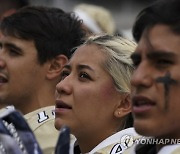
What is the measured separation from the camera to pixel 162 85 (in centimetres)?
226

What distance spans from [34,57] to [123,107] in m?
0.88

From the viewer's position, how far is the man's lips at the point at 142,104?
89.8 inches

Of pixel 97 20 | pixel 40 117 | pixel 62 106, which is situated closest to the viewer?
pixel 62 106

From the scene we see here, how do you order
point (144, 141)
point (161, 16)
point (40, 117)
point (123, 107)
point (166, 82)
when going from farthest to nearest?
1. point (40, 117)
2. point (123, 107)
3. point (144, 141)
4. point (161, 16)
5. point (166, 82)

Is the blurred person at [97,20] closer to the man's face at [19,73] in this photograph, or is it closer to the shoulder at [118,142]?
the man's face at [19,73]

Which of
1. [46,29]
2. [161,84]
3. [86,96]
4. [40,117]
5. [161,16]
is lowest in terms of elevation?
[40,117]

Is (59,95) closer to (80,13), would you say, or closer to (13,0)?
(80,13)

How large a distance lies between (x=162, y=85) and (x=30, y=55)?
1.77 m

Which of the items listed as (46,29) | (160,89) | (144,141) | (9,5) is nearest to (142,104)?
(160,89)

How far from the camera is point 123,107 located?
3.23 metres

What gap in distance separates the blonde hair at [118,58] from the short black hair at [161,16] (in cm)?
71

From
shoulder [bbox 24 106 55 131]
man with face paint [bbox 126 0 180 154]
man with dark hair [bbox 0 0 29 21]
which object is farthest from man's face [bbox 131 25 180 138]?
man with dark hair [bbox 0 0 29 21]

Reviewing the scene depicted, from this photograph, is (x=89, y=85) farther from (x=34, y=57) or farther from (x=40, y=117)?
(x=34, y=57)

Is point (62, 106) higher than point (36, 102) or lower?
higher
